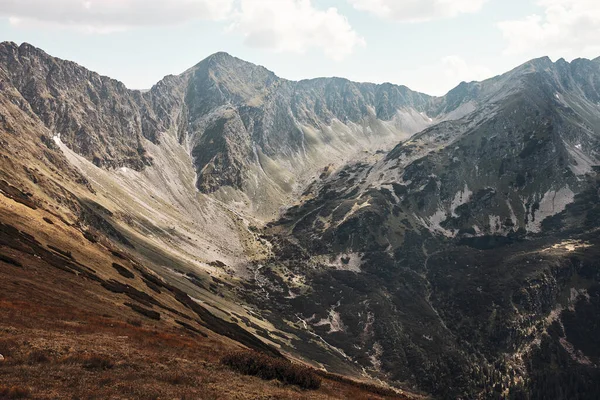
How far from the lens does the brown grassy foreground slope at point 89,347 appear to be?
2084cm

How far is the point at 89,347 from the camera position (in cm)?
2658

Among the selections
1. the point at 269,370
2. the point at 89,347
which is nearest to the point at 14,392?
the point at 89,347

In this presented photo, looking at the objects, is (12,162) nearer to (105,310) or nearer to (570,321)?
(105,310)

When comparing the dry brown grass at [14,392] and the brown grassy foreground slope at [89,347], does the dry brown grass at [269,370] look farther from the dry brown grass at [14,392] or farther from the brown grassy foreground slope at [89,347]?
the dry brown grass at [14,392]

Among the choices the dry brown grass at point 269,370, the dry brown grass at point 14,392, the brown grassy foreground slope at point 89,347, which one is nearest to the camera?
the dry brown grass at point 14,392

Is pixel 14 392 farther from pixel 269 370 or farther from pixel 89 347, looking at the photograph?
pixel 269 370

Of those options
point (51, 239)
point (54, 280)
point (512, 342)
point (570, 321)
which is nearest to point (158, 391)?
point (54, 280)

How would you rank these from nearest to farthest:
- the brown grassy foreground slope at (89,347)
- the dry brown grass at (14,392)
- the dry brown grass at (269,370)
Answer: the dry brown grass at (14,392)
the brown grassy foreground slope at (89,347)
the dry brown grass at (269,370)

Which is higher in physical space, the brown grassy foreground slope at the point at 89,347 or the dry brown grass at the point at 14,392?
the dry brown grass at the point at 14,392

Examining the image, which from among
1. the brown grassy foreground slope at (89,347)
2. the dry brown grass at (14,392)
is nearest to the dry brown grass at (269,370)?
the brown grassy foreground slope at (89,347)

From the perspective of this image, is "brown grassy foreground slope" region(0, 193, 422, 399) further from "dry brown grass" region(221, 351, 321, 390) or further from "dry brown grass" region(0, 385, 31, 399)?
"dry brown grass" region(221, 351, 321, 390)

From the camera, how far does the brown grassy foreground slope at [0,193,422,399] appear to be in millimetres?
20844

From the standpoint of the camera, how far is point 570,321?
192 m

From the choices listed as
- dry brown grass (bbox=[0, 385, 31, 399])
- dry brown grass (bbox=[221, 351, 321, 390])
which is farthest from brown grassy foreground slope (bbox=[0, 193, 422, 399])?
dry brown grass (bbox=[221, 351, 321, 390])
